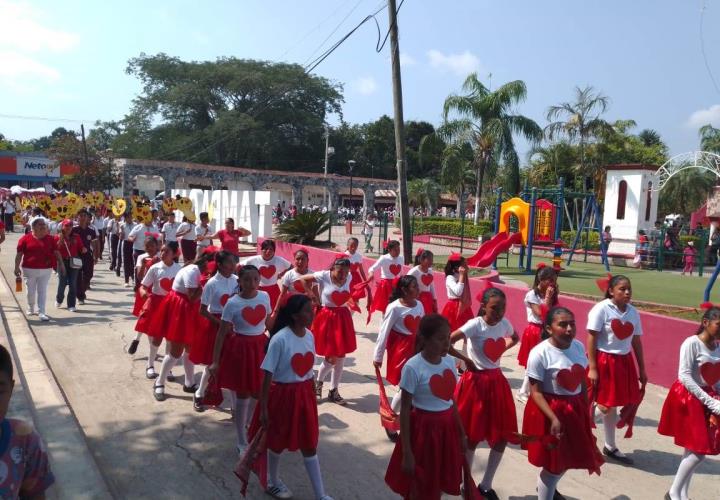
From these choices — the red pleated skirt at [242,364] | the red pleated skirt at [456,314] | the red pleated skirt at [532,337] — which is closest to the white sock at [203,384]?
the red pleated skirt at [242,364]

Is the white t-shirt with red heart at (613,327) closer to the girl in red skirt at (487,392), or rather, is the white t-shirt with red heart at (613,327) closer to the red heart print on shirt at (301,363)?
the girl in red skirt at (487,392)

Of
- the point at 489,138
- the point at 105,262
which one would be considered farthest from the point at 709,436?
the point at 489,138

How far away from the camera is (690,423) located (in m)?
4.11

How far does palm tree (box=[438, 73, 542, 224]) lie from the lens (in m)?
27.1

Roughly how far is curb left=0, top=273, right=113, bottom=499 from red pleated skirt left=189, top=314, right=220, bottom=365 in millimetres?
1176

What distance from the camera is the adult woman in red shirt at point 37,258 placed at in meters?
9.38

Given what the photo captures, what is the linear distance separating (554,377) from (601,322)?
1.38 metres

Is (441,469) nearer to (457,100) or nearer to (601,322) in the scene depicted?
(601,322)

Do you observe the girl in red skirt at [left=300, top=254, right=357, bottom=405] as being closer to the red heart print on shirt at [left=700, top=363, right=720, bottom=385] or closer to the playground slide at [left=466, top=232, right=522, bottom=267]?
the red heart print on shirt at [left=700, top=363, right=720, bottom=385]

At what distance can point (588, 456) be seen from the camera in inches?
145

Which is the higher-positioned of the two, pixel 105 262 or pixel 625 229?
pixel 625 229

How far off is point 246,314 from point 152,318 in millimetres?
2240

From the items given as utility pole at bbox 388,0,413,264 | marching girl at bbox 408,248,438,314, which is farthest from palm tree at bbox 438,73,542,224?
marching girl at bbox 408,248,438,314

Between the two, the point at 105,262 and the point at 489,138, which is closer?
the point at 105,262
